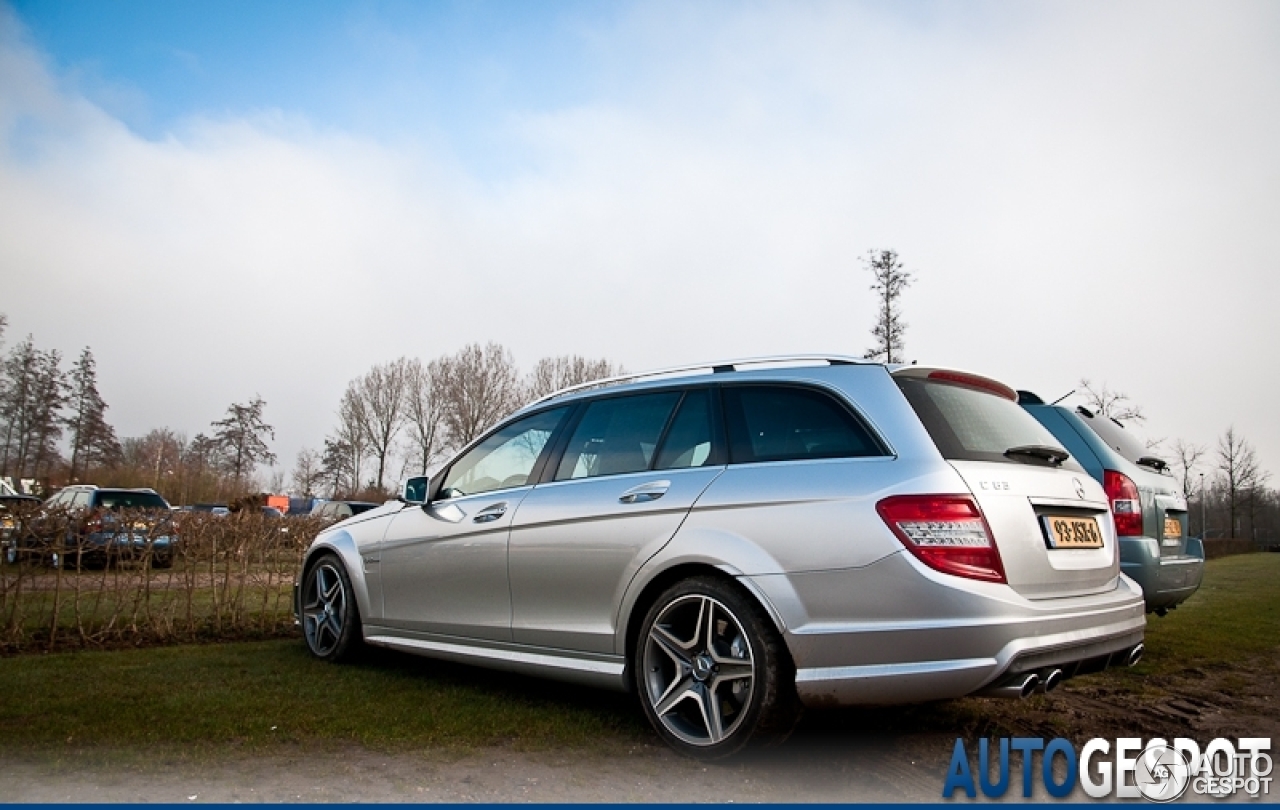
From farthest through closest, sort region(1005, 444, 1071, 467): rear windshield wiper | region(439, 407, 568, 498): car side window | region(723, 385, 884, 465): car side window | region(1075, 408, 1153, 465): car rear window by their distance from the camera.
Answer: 1. region(1075, 408, 1153, 465): car rear window
2. region(439, 407, 568, 498): car side window
3. region(1005, 444, 1071, 467): rear windshield wiper
4. region(723, 385, 884, 465): car side window

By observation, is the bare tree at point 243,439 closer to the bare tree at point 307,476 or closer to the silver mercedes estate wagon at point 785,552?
the bare tree at point 307,476

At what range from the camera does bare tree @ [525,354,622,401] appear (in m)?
44.8

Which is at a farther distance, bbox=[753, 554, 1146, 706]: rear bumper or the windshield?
the windshield

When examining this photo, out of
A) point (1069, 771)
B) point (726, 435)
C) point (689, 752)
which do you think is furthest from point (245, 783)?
point (1069, 771)

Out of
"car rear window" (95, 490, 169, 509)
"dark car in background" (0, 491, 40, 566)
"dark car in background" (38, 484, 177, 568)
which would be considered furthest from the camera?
"car rear window" (95, 490, 169, 509)

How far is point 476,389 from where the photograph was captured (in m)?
46.2

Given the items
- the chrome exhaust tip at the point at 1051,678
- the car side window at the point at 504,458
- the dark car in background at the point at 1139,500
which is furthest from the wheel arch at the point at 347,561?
the dark car in background at the point at 1139,500

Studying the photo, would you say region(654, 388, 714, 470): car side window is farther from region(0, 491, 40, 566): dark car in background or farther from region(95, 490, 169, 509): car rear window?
region(95, 490, 169, 509): car rear window

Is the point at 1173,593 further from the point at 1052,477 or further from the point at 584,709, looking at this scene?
the point at 584,709

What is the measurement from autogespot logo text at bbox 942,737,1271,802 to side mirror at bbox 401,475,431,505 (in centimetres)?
342

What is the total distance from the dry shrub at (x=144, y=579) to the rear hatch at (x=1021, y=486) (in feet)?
20.8

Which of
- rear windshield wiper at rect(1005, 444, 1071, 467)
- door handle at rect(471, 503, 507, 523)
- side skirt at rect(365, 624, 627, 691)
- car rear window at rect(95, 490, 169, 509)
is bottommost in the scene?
side skirt at rect(365, 624, 627, 691)

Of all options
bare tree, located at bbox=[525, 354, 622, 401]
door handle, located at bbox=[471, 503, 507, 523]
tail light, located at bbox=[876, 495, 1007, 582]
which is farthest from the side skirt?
bare tree, located at bbox=[525, 354, 622, 401]

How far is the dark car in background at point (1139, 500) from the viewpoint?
19.5 ft
